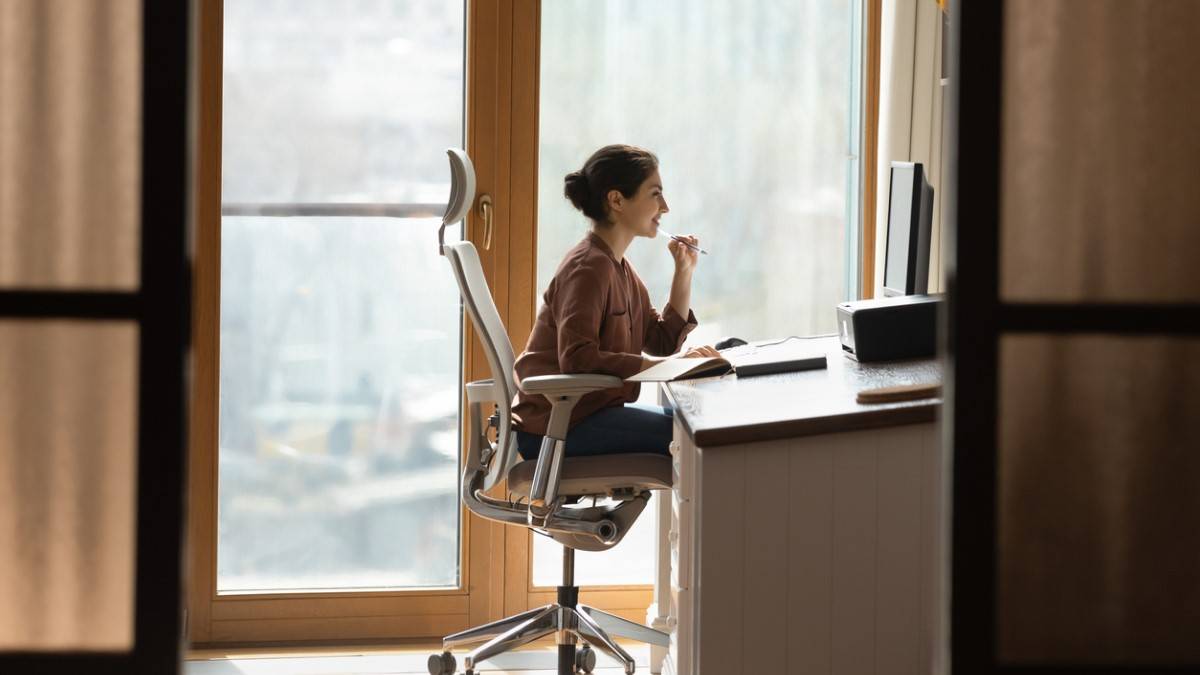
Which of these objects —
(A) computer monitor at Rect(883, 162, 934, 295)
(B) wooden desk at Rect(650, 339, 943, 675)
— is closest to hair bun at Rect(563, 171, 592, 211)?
(A) computer monitor at Rect(883, 162, 934, 295)

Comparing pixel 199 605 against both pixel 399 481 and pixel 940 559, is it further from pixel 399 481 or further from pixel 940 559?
pixel 940 559

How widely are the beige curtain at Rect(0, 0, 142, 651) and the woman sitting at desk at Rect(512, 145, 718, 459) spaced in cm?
178

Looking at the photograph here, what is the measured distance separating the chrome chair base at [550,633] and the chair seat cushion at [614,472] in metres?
0.37

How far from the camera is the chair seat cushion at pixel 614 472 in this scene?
3.12 m

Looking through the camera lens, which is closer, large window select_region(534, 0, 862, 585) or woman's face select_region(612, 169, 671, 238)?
woman's face select_region(612, 169, 671, 238)

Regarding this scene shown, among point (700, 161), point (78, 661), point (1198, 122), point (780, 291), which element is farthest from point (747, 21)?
point (78, 661)

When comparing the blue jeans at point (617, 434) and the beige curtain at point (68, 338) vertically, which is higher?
the beige curtain at point (68, 338)

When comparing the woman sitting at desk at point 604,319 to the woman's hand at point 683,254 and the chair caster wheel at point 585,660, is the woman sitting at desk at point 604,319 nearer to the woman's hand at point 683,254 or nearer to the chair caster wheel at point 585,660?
the woman's hand at point 683,254

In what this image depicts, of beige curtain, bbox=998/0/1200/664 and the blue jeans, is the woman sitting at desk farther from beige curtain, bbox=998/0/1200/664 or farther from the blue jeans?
beige curtain, bbox=998/0/1200/664

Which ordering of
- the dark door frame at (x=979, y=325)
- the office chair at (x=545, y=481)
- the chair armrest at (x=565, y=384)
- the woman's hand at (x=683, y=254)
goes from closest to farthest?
the dark door frame at (x=979, y=325) → the chair armrest at (x=565, y=384) → the office chair at (x=545, y=481) → the woman's hand at (x=683, y=254)

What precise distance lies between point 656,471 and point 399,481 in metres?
1.00

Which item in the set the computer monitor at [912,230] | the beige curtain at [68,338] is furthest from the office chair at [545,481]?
the beige curtain at [68,338]

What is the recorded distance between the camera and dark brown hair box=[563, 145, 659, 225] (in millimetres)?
3316

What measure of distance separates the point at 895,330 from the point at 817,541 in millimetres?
886
